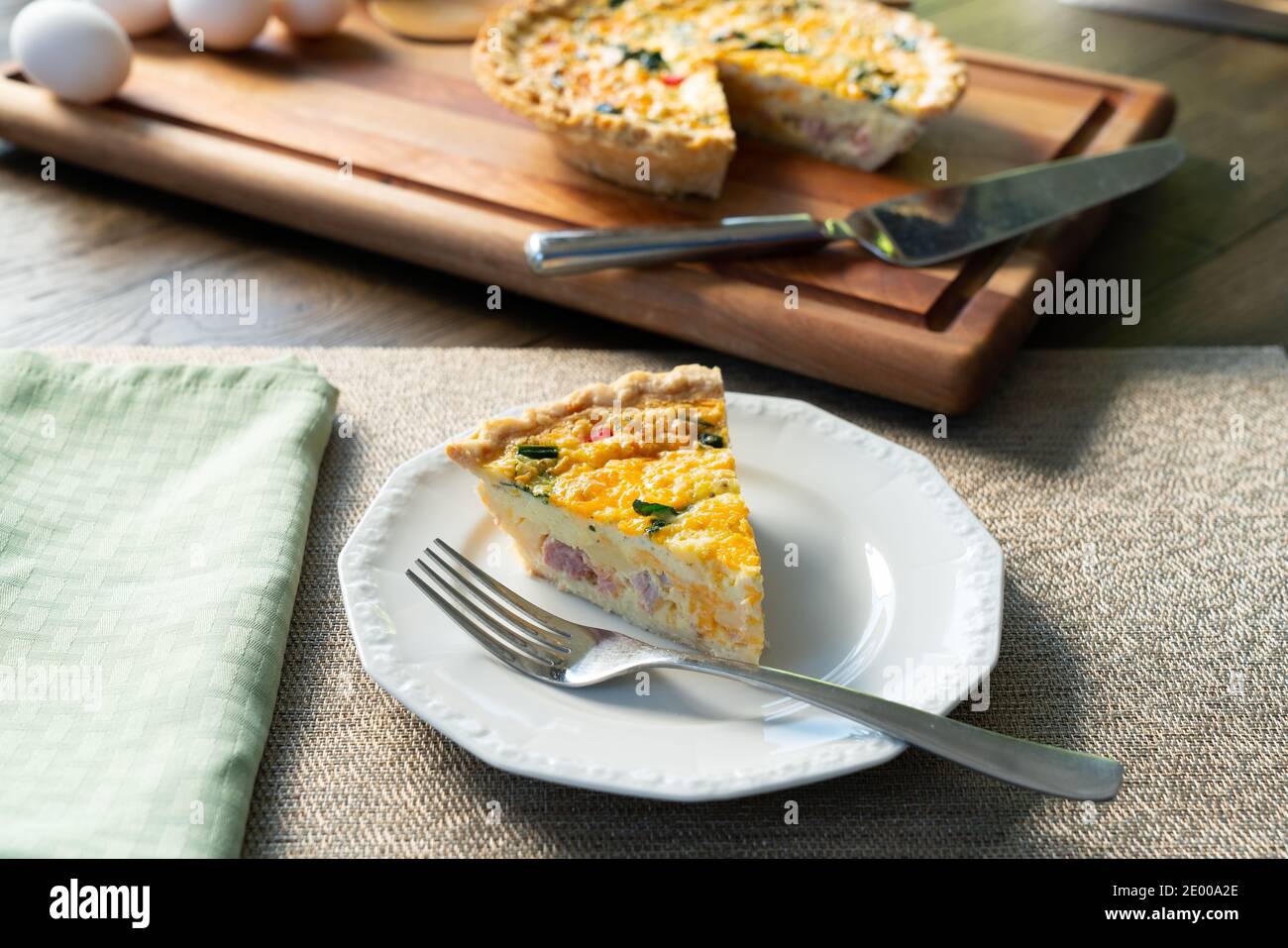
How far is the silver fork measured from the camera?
1490 mm

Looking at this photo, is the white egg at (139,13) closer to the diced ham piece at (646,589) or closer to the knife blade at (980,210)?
the knife blade at (980,210)

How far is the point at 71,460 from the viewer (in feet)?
6.81

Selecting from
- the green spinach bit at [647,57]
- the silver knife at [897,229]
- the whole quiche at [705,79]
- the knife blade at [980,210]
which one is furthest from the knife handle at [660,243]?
the green spinach bit at [647,57]

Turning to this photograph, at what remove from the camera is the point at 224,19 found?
331cm

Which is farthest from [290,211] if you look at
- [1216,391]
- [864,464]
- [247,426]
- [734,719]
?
[1216,391]

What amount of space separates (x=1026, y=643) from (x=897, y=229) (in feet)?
3.76

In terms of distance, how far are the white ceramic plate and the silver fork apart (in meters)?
0.03

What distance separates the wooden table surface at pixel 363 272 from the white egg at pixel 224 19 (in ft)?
1.77

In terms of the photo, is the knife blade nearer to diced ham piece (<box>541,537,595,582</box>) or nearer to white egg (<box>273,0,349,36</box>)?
diced ham piece (<box>541,537,595,582</box>)

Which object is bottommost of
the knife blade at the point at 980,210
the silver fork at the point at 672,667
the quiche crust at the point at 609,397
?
the silver fork at the point at 672,667

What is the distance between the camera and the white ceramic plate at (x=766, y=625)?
1550 mm

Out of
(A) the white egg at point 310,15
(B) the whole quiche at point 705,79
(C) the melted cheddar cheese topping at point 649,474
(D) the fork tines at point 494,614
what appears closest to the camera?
(D) the fork tines at point 494,614

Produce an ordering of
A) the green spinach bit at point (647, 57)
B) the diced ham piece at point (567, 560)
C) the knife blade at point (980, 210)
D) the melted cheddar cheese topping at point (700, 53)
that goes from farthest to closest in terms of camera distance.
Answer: the green spinach bit at point (647, 57), the melted cheddar cheese topping at point (700, 53), the knife blade at point (980, 210), the diced ham piece at point (567, 560)
